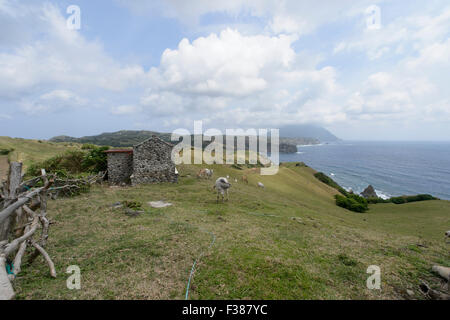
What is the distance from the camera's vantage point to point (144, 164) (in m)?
20.5

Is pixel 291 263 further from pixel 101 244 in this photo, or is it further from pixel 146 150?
pixel 146 150

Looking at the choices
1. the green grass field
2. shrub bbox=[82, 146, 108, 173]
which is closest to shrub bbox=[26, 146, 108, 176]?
shrub bbox=[82, 146, 108, 173]

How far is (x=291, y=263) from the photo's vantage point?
6.24 m

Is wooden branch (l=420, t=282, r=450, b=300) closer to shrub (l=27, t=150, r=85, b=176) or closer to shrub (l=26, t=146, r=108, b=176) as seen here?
shrub (l=26, t=146, r=108, b=176)

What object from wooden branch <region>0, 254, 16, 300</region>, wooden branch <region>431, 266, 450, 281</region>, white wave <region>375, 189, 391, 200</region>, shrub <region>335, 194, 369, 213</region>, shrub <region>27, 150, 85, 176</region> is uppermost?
shrub <region>27, 150, 85, 176</region>

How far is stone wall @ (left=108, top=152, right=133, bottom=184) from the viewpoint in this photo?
804 inches

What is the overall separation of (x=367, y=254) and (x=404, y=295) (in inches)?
112

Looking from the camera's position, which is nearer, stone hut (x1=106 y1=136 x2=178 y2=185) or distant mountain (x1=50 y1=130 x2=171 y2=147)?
stone hut (x1=106 y1=136 x2=178 y2=185)

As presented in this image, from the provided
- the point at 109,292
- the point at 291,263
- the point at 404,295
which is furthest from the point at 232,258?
the point at 404,295

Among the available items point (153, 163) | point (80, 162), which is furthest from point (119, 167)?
point (80, 162)

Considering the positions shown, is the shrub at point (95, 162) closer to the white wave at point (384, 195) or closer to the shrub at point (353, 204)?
the shrub at point (353, 204)

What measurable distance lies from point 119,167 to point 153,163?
147 inches

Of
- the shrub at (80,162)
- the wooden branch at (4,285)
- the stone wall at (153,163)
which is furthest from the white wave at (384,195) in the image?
the wooden branch at (4,285)

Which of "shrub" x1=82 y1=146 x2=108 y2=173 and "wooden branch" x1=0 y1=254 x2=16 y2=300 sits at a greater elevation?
"shrub" x1=82 y1=146 x2=108 y2=173
